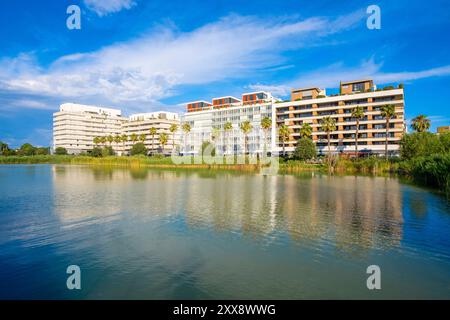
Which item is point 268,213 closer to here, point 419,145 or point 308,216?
point 308,216

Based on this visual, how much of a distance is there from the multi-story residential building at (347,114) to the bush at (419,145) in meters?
35.1

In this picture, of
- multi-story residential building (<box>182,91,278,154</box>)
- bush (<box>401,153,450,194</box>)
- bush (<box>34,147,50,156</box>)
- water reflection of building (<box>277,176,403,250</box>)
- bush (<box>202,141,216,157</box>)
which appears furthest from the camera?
bush (<box>34,147,50,156</box>)

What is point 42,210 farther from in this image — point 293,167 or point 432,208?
point 293,167

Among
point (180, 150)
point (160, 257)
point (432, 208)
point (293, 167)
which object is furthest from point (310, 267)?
point (180, 150)

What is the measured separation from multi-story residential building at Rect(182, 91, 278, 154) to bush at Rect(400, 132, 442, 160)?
70.2 m

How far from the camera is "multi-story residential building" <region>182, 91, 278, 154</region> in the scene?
144625 millimetres

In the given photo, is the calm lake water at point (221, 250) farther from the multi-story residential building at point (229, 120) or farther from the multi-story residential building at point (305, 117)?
the multi-story residential building at point (229, 120)

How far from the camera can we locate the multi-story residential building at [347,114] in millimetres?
104812

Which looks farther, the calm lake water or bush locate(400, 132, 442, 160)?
bush locate(400, 132, 442, 160)

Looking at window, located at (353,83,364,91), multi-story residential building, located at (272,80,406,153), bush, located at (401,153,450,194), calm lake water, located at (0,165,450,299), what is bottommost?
calm lake water, located at (0,165,450,299)

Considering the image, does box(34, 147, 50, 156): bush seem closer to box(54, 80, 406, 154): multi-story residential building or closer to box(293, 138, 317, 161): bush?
box(54, 80, 406, 154): multi-story residential building

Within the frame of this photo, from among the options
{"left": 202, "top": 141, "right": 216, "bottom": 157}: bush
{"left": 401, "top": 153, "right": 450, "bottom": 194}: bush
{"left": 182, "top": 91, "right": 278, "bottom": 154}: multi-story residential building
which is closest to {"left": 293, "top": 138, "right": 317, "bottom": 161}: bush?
{"left": 202, "top": 141, "right": 216, "bottom": 157}: bush

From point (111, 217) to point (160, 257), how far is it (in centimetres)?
936

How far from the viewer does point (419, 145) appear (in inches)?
2539
